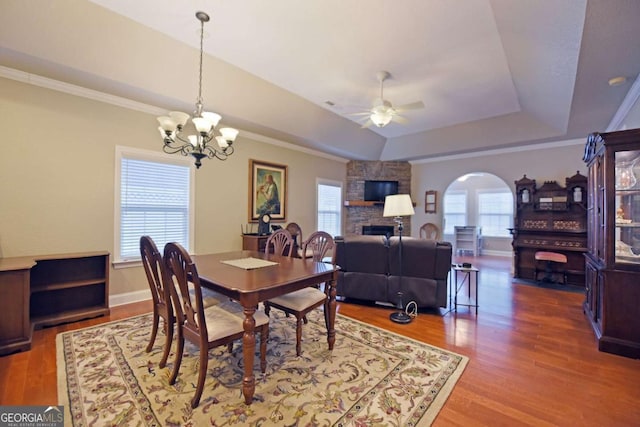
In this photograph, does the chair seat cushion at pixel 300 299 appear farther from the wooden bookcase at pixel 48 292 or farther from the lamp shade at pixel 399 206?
the wooden bookcase at pixel 48 292

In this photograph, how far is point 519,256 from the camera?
556 centimetres

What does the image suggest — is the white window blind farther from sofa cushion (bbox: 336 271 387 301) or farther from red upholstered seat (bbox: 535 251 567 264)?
red upholstered seat (bbox: 535 251 567 264)

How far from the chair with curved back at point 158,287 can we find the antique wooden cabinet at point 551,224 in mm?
6030

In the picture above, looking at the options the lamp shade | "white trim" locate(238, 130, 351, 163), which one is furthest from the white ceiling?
the lamp shade

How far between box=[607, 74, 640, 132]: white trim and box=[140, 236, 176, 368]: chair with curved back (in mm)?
4704

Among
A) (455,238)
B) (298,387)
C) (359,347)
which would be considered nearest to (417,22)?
(359,347)

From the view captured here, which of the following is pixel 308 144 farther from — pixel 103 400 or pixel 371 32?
pixel 103 400

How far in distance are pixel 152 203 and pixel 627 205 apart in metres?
5.38

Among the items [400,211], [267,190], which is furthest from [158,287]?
[267,190]

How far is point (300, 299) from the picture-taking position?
253 cm

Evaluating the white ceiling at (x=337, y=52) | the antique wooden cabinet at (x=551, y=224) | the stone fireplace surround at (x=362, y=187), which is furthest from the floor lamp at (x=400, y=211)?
the stone fireplace surround at (x=362, y=187)

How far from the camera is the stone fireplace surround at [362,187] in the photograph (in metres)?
7.19

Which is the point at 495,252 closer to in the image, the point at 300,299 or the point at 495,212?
the point at 495,212

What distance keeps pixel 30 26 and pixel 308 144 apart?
4.05 m
